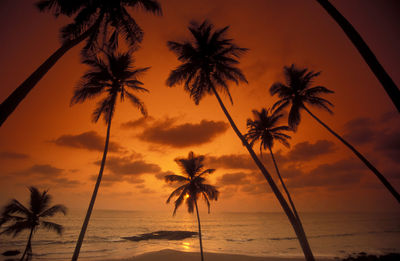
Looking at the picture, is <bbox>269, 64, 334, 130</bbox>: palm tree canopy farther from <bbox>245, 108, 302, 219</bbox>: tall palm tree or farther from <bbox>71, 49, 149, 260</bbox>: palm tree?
<bbox>71, 49, 149, 260</bbox>: palm tree

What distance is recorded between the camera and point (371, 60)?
394 cm

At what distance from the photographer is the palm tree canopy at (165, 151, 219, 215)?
58.0ft

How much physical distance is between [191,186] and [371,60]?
54.9 feet

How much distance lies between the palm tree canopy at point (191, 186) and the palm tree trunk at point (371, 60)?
614 inches

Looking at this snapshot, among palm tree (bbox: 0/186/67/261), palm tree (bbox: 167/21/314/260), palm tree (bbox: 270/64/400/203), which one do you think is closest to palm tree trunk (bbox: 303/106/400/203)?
palm tree (bbox: 270/64/400/203)

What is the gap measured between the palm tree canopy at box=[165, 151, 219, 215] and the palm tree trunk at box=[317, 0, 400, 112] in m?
15.6

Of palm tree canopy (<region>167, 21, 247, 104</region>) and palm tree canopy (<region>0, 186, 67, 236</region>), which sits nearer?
palm tree canopy (<region>167, 21, 247, 104</region>)

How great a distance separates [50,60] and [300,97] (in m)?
16.1

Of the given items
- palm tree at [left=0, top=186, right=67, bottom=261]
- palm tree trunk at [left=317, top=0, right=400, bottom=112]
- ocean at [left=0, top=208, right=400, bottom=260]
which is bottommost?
ocean at [left=0, top=208, right=400, bottom=260]

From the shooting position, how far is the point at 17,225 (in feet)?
46.9

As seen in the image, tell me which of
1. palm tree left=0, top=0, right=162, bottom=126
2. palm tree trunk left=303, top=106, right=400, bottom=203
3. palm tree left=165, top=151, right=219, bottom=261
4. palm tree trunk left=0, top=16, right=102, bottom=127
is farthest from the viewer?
palm tree left=165, top=151, right=219, bottom=261

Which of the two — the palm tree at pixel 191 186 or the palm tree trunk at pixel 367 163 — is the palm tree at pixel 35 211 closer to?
the palm tree at pixel 191 186

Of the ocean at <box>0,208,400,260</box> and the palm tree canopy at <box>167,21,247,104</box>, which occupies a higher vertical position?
the palm tree canopy at <box>167,21,247,104</box>

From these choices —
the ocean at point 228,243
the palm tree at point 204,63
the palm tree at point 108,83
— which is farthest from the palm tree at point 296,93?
the ocean at point 228,243
